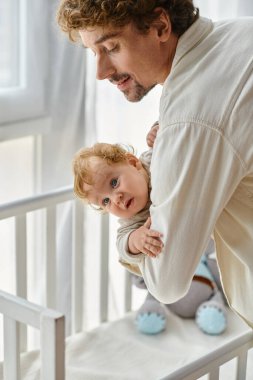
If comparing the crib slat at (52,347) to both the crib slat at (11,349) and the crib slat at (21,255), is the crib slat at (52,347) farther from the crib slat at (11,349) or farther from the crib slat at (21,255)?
the crib slat at (21,255)

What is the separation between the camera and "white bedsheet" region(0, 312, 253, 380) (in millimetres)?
1963

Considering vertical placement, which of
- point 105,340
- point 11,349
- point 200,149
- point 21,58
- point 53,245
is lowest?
point 105,340

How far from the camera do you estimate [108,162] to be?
165 centimetres

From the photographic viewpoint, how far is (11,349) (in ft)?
4.64

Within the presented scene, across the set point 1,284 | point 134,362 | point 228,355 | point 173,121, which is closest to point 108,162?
point 173,121

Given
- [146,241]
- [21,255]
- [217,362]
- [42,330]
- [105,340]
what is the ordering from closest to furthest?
1. [42,330]
2. [146,241]
3. [217,362]
4. [21,255]
5. [105,340]

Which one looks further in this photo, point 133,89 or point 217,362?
point 217,362

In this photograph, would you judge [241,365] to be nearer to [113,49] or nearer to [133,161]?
[133,161]

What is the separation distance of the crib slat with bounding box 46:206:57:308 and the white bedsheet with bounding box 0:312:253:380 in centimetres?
12

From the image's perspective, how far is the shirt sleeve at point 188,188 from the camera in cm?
133

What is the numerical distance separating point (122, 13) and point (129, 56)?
3.3 inches

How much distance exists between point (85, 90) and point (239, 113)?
1081 millimetres

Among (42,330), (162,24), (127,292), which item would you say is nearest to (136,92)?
(162,24)

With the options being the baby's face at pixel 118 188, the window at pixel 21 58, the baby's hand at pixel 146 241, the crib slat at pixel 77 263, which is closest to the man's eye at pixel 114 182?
the baby's face at pixel 118 188
